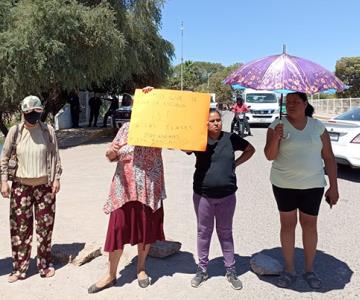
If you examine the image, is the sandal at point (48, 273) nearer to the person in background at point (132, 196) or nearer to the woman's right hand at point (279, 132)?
the person in background at point (132, 196)

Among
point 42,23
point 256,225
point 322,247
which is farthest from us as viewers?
point 42,23

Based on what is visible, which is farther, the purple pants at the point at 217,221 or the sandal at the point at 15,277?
the sandal at the point at 15,277

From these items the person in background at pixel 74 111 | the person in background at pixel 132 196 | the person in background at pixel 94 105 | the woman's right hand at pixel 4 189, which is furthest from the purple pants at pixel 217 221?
the person in background at pixel 94 105

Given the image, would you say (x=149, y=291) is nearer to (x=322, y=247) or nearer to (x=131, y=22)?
(x=322, y=247)

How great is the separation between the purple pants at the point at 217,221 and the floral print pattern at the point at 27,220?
4.65 ft

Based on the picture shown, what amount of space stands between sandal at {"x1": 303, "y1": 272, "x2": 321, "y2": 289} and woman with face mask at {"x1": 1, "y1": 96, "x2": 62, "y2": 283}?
237 centimetres

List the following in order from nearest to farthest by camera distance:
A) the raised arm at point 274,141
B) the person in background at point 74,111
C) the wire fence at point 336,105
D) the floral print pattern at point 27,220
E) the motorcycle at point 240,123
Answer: the raised arm at point 274,141
the floral print pattern at point 27,220
the motorcycle at point 240,123
the person in background at point 74,111
the wire fence at point 336,105

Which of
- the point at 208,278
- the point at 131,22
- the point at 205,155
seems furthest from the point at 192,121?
the point at 131,22

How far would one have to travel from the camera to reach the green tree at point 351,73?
5812 centimetres

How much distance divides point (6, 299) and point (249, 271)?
2207 millimetres

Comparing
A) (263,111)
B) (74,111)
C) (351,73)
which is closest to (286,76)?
(263,111)

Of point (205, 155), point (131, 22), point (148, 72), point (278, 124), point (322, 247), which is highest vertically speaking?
point (131, 22)

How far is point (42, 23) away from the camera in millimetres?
14609

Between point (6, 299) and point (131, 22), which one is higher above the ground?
point (131, 22)
